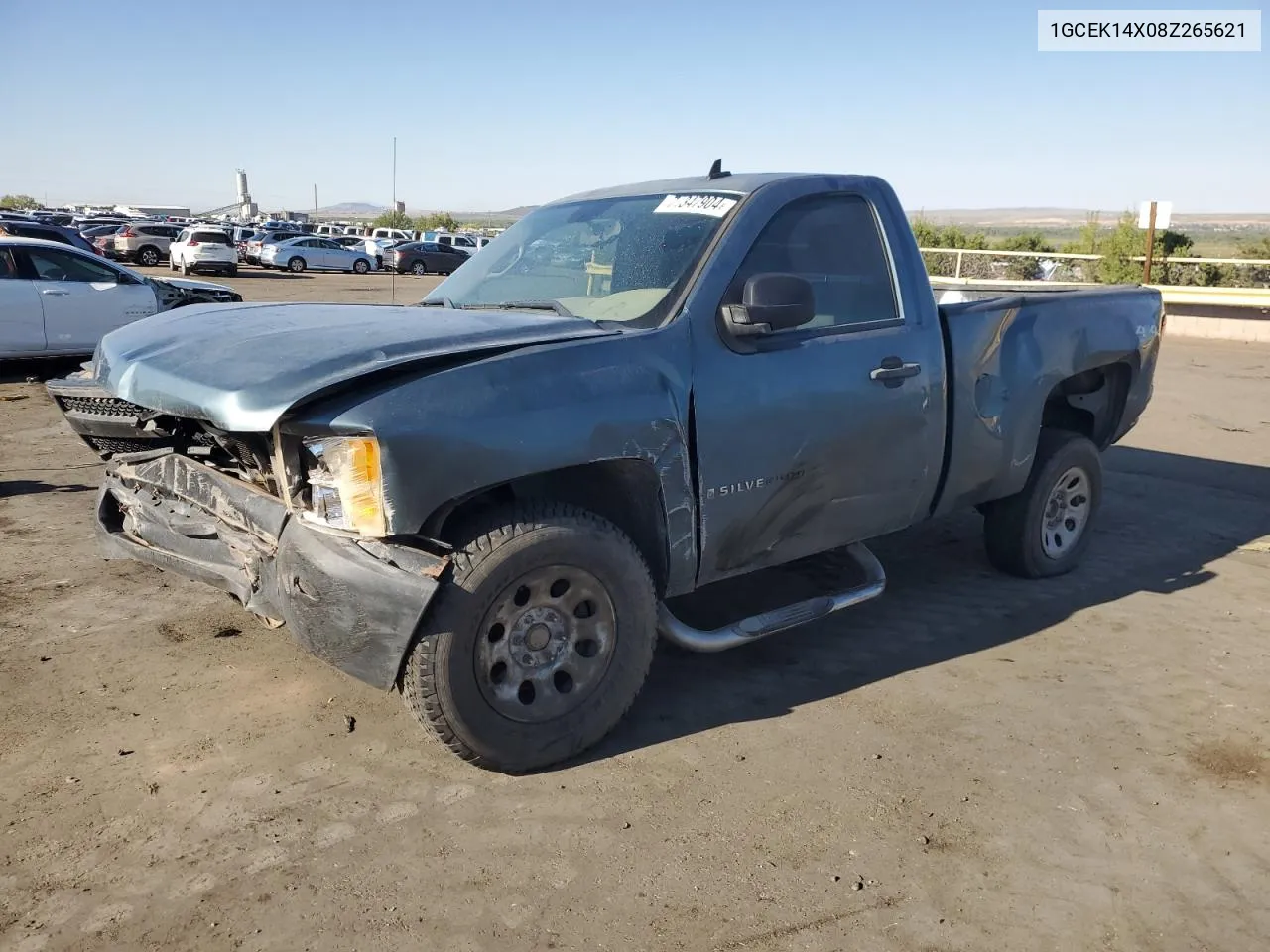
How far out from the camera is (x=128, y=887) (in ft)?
9.34

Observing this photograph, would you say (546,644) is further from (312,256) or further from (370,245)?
(370,245)

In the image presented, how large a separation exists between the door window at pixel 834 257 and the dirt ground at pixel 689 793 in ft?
4.79

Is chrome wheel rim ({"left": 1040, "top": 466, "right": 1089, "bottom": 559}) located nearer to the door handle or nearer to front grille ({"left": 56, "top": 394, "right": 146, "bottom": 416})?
the door handle

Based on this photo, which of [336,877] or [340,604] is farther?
[340,604]

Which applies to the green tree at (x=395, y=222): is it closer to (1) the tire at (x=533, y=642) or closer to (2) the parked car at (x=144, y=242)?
(2) the parked car at (x=144, y=242)

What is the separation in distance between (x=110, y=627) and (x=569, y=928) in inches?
113

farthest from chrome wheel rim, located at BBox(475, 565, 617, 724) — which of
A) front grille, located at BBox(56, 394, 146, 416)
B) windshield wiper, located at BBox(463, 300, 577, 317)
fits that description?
front grille, located at BBox(56, 394, 146, 416)

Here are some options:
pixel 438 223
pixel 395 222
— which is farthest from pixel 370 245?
pixel 438 223

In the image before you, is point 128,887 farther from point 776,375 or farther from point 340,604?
point 776,375

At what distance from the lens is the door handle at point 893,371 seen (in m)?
4.24

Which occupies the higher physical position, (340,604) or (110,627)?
(340,604)

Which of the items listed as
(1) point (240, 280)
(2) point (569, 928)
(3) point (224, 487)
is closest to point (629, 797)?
(2) point (569, 928)

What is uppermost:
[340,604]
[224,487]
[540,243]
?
[540,243]

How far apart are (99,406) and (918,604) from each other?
378 cm
